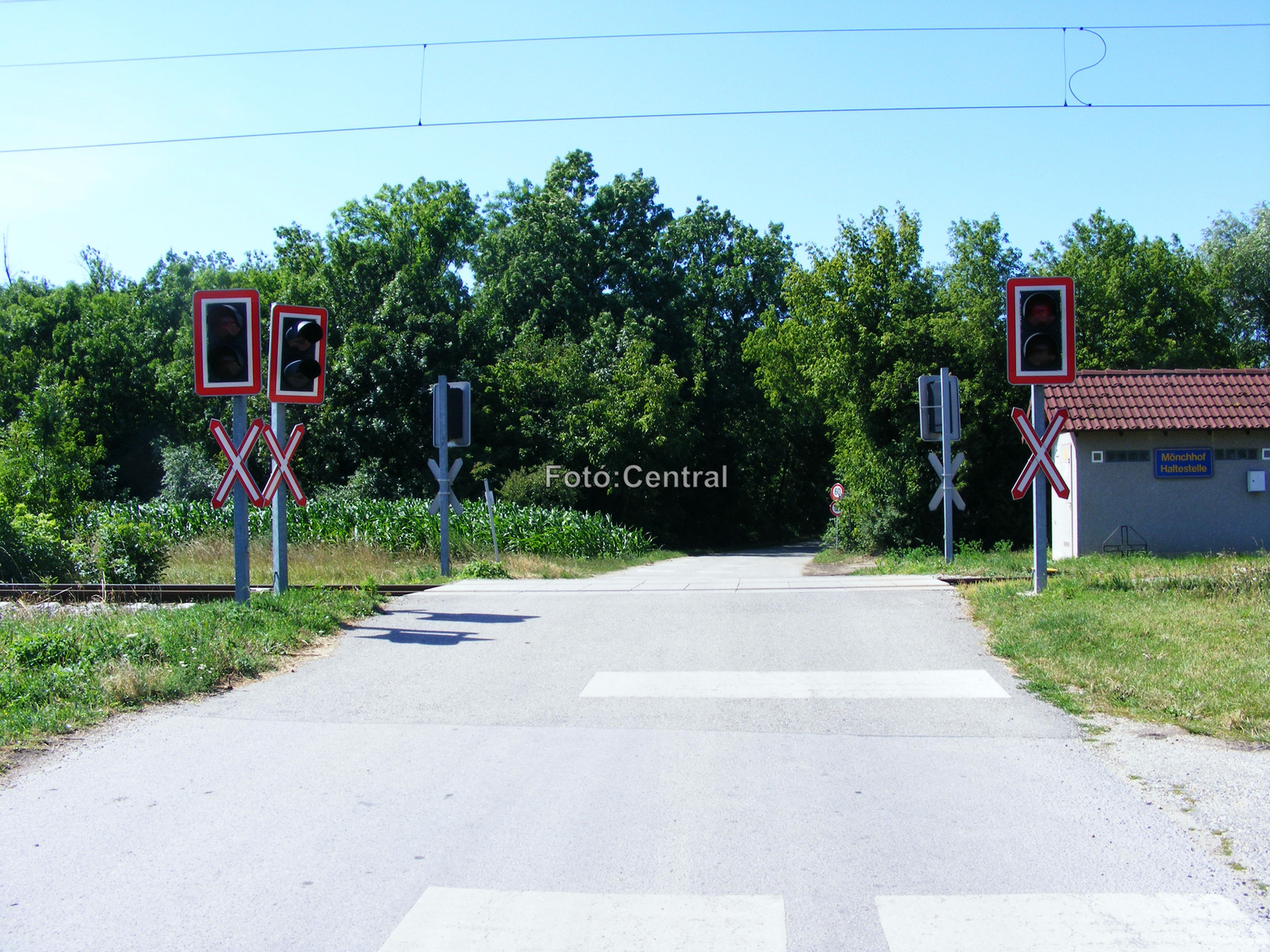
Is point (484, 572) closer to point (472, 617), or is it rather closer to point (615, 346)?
point (472, 617)

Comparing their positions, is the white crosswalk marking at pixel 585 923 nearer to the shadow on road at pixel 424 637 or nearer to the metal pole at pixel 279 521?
the shadow on road at pixel 424 637

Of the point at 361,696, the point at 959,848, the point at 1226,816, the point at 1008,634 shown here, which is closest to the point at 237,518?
the point at 361,696

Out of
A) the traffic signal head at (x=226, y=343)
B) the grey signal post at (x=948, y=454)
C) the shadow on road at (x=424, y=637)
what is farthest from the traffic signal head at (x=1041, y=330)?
the traffic signal head at (x=226, y=343)

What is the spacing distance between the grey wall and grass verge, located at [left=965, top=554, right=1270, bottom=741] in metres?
7.00

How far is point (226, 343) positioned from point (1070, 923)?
9.88 meters

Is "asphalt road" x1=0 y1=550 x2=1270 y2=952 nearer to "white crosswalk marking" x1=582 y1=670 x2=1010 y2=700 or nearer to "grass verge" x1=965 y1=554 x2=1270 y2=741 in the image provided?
"white crosswalk marking" x1=582 y1=670 x2=1010 y2=700

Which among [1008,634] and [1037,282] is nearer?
[1008,634]

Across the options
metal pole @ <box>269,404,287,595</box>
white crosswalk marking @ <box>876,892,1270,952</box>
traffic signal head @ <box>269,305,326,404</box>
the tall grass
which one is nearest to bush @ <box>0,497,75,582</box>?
the tall grass

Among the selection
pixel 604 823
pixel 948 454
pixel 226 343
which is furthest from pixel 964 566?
pixel 604 823

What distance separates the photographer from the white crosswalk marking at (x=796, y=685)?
25.8 feet

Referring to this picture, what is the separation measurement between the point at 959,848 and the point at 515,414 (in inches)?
1484

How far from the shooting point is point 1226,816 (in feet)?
16.5

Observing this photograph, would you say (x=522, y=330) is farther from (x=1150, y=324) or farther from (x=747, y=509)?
(x=1150, y=324)

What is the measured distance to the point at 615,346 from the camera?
46.0 meters
